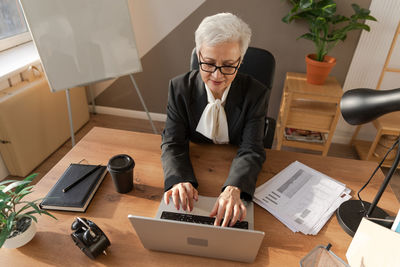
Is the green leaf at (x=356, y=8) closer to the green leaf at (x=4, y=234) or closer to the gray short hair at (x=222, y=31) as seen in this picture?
the gray short hair at (x=222, y=31)

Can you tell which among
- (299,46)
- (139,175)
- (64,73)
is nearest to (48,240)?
(139,175)

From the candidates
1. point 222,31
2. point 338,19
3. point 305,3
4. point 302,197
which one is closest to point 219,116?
point 222,31

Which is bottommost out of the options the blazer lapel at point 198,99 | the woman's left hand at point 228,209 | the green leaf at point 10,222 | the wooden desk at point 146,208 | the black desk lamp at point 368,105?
the wooden desk at point 146,208

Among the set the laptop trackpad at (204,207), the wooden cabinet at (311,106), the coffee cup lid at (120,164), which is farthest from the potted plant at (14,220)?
the wooden cabinet at (311,106)

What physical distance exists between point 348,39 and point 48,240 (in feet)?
8.15

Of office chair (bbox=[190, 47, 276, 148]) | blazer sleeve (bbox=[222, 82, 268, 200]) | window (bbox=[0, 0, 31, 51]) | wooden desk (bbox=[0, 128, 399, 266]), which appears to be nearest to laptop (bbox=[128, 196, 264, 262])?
wooden desk (bbox=[0, 128, 399, 266])

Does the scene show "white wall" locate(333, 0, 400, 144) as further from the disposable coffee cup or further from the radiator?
the radiator

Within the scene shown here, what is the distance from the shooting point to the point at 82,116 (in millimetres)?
2840

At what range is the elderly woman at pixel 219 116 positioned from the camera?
98cm

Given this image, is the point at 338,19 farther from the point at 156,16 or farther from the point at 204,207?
the point at 204,207

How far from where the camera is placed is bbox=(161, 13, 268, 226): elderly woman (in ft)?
3.23

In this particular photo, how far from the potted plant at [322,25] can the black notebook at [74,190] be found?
68.9 inches

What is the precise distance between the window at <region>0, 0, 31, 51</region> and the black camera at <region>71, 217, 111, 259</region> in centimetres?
212

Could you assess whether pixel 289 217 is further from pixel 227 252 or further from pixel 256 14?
pixel 256 14
